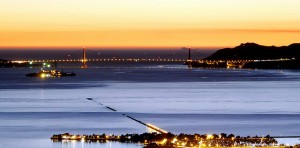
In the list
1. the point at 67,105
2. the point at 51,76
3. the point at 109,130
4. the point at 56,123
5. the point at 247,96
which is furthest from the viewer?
the point at 51,76

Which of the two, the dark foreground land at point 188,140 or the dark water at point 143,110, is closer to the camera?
the dark foreground land at point 188,140

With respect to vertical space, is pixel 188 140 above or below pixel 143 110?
below

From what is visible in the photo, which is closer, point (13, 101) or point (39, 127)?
point (39, 127)

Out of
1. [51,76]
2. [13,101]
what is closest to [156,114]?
[13,101]

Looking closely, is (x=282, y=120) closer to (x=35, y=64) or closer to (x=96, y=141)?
(x=96, y=141)

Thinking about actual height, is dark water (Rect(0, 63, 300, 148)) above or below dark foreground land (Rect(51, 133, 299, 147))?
above

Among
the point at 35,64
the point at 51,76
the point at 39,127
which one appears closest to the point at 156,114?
the point at 39,127

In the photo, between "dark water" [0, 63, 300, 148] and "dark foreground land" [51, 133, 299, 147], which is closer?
"dark foreground land" [51, 133, 299, 147]

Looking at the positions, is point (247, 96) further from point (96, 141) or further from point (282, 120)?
point (96, 141)

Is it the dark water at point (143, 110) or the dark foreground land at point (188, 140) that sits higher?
the dark water at point (143, 110)

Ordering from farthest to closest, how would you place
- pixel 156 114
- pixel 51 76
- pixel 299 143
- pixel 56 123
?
pixel 51 76
pixel 156 114
pixel 56 123
pixel 299 143

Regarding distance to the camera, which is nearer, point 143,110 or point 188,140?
point 188,140
